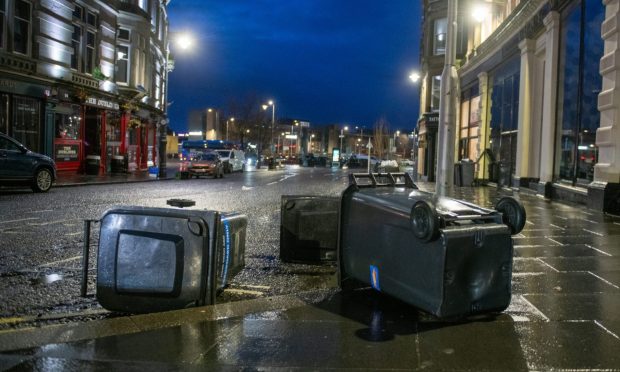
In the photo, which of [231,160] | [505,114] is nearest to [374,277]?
[505,114]

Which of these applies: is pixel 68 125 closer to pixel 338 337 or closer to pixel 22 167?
pixel 22 167

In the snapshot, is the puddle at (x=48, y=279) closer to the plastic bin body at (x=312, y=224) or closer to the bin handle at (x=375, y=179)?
the plastic bin body at (x=312, y=224)

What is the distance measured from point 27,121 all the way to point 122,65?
10359mm

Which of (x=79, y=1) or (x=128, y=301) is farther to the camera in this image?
(x=79, y=1)

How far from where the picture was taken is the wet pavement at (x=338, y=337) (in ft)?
13.5

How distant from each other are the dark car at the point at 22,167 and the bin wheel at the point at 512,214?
16508 mm

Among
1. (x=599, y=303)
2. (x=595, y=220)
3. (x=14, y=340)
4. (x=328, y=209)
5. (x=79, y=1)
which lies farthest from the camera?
(x=79, y=1)

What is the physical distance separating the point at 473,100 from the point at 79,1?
20.8 meters

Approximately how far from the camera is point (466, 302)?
4.75 meters

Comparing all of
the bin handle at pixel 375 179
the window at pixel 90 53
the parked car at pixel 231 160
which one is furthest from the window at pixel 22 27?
the bin handle at pixel 375 179

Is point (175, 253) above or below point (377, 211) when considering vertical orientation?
below

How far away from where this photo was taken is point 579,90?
611 inches

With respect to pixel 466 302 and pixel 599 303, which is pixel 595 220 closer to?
pixel 599 303

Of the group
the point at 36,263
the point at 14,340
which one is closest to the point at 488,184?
the point at 36,263
